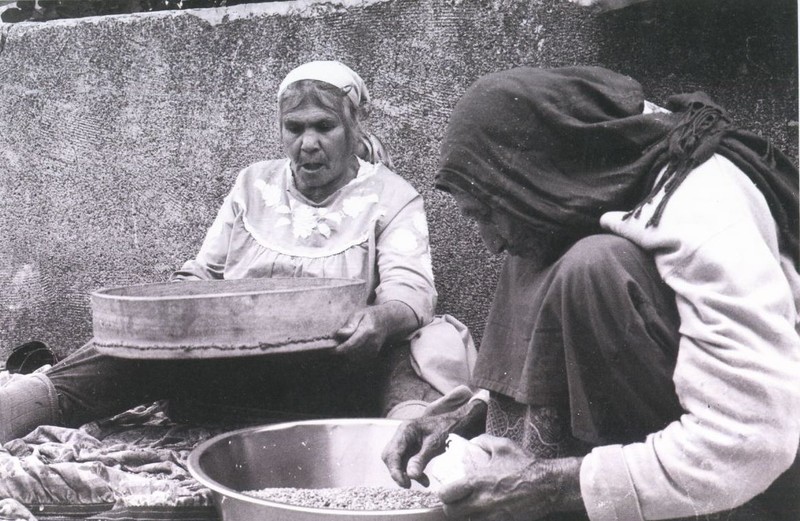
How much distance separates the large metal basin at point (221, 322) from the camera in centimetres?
236

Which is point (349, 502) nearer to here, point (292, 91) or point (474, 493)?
point (474, 493)

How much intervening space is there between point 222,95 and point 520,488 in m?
2.69

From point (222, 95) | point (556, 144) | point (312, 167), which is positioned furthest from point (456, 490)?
point (222, 95)

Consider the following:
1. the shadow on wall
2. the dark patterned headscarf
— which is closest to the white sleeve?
the dark patterned headscarf

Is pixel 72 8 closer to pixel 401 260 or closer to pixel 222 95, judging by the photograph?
pixel 222 95

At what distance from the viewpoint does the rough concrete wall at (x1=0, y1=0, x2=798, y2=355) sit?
294cm

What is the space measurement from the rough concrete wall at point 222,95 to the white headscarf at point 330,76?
0.34 metres

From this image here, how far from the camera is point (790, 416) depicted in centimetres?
144

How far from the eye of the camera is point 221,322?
236 cm

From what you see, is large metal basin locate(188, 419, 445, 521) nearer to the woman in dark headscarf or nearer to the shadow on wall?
the woman in dark headscarf

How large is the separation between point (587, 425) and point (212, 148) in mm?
2632

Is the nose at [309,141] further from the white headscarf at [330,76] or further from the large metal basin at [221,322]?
the large metal basin at [221,322]

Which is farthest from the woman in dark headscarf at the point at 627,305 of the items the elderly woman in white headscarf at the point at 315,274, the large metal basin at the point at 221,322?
the elderly woman in white headscarf at the point at 315,274

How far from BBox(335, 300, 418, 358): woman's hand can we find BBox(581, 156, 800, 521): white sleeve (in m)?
1.11
